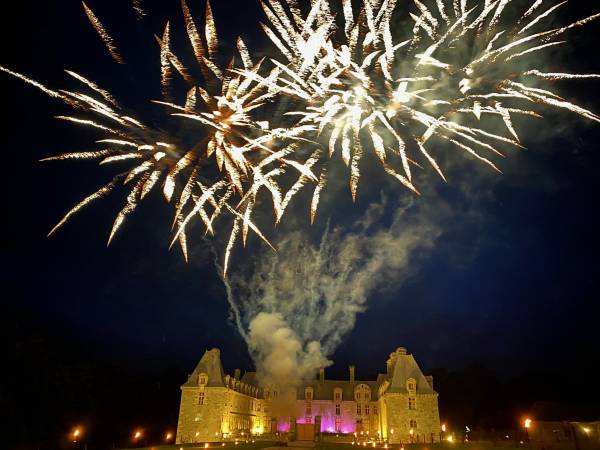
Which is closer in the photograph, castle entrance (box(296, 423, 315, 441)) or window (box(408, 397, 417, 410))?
window (box(408, 397, 417, 410))

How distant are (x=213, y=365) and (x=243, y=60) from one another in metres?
33.5

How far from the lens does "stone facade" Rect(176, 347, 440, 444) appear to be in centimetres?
3459

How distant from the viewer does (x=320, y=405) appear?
150 ft

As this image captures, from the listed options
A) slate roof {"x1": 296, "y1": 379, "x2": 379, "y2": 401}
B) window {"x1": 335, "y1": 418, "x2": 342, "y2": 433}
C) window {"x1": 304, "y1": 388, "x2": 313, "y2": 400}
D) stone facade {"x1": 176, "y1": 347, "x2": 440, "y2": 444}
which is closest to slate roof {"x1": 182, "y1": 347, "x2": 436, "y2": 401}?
stone facade {"x1": 176, "y1": 347, "x2": 440, "y2": 444}

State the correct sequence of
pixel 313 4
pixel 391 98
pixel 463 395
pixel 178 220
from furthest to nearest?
pixel 463 395, pixel 178 220, pixel 391 98, pixel 313 4

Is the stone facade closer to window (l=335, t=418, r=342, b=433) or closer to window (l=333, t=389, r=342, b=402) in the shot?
window (l=335, t=418, r=342, b=433)

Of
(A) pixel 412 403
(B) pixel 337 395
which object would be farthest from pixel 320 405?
(A) pixel 412 403

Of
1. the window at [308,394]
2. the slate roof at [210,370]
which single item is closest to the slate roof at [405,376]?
the window at [308,394]

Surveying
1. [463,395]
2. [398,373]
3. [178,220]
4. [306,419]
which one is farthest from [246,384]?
[178,220]

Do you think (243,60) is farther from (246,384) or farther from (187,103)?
(246,384)

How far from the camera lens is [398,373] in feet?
121

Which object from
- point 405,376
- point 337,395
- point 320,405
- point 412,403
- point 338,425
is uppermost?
point 405,376

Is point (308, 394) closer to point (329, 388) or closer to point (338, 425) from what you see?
point (329, 388)

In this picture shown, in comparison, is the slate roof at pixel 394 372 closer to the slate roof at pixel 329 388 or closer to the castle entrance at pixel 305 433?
the slate roof at pixel 329 388
